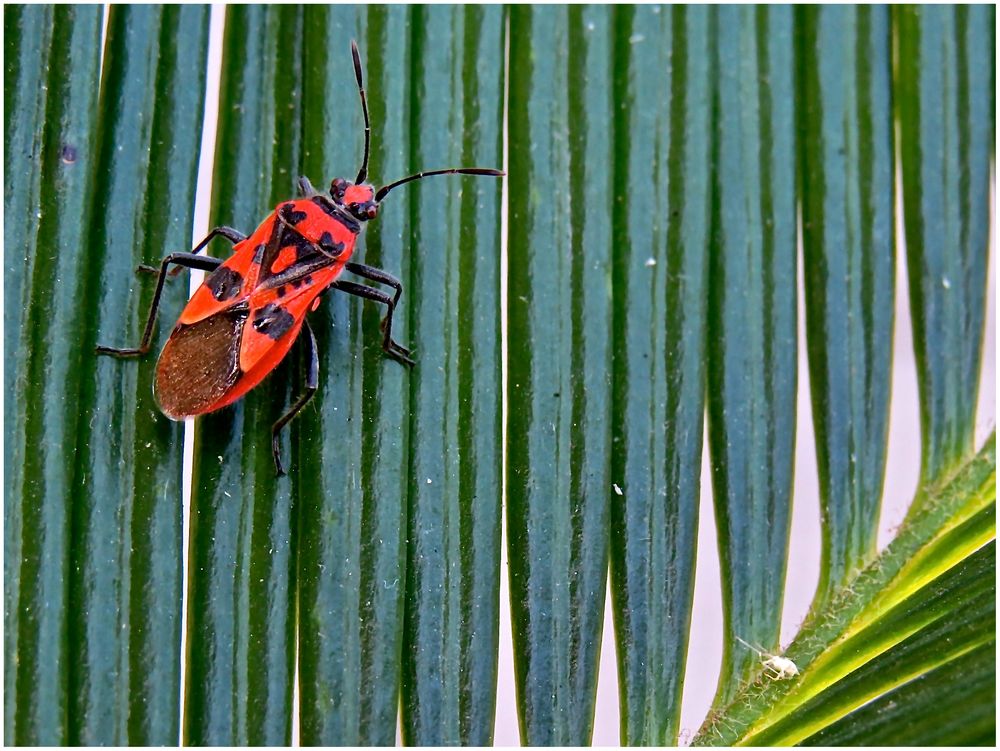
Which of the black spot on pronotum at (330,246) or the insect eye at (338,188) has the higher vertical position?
the insect eye at (338,188)

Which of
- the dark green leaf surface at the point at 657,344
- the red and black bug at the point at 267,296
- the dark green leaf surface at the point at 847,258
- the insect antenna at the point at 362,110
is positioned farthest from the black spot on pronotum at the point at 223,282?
the dark green leaf surface at the point at 847,258

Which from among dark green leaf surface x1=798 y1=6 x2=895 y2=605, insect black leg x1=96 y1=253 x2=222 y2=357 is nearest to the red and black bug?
insect black leg x1=96 y1=253 x2=222 y2=357

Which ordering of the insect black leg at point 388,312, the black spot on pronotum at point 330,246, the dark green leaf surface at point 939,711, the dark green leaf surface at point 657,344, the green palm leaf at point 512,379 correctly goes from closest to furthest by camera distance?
the dark green leaf surface at point 939,711
the green palm leaf at point 512,379
the dark green leaf surface at point 657,344
the insect black leg at point 388,312
the black spot on pronotum at point 330,246

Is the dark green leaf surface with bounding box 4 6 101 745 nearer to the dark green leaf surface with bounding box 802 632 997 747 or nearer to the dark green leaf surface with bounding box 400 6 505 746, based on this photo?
the dark green leaf surface with bounding box 400 6 505 746

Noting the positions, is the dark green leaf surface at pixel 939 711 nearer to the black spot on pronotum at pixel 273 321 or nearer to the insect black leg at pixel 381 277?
the insect black leg at pixel 381 277

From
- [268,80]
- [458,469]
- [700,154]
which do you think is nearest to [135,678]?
[458,469]

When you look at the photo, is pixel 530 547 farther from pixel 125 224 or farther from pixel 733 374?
pixel 125 224
